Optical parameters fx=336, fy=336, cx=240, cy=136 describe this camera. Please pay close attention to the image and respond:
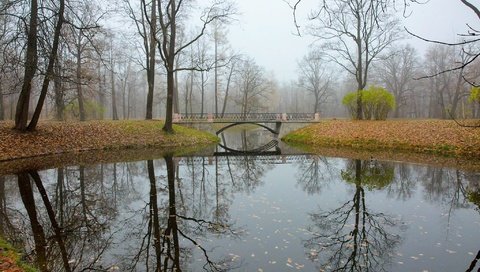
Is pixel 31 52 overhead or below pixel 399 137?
overhead

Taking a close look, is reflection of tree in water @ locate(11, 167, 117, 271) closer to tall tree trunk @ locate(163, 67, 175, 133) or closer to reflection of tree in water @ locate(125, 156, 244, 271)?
reflection of tree in water @ locate(125, 156, 244, 271)

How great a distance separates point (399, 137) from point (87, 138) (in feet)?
62.4

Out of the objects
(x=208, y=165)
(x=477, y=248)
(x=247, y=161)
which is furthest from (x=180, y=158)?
(x=477, y=248)

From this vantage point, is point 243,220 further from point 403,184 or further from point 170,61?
point 170,61

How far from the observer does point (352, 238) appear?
6.55 meters

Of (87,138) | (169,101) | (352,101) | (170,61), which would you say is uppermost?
(170,61)

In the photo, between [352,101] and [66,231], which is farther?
[352,101]

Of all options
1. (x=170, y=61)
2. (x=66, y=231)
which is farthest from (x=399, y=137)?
(x=66, y=231)

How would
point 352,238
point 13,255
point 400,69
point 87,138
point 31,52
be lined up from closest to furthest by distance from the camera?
1. point 13,255
2. point 352,238
3. point 31,52
4. point 87,138
5. point 400,69

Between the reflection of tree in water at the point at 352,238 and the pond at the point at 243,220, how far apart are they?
0.07 feet

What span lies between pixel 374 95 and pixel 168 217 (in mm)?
24424

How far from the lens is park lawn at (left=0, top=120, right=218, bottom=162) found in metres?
16.2

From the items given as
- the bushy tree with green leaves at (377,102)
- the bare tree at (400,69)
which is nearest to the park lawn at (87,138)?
the bushy tree with green leaves at (377,102)

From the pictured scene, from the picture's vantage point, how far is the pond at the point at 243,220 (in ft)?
18.4
